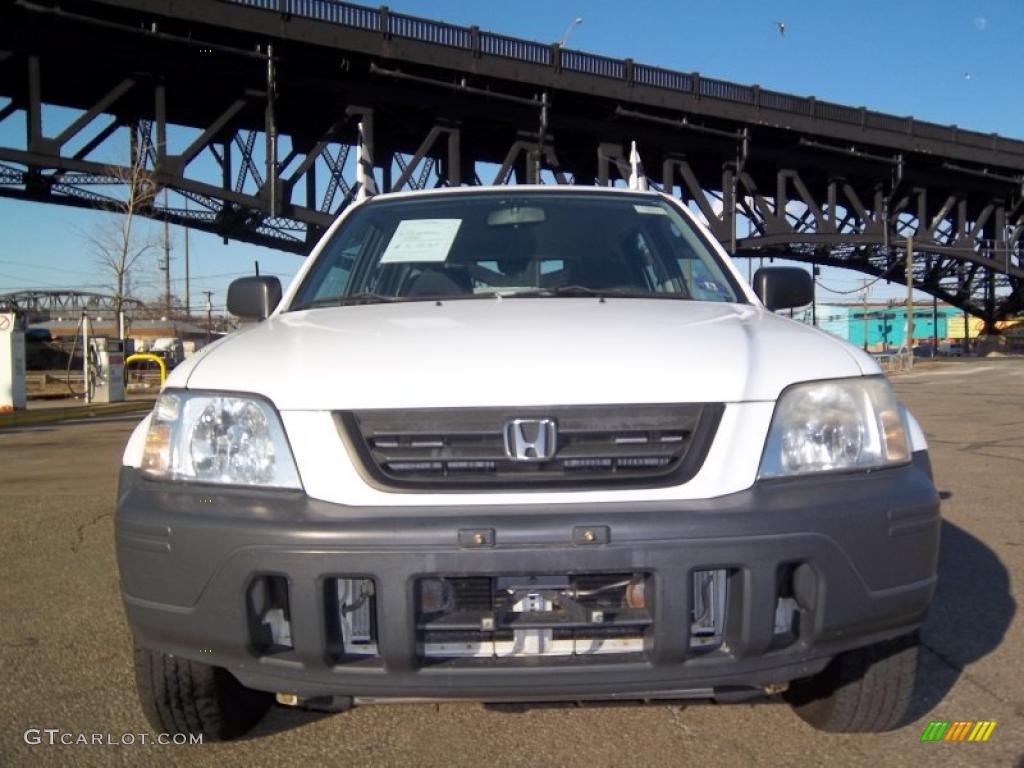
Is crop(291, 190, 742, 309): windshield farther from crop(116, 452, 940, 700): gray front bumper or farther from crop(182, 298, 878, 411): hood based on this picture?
crop(116, 452, 940, 700): gray front bumper

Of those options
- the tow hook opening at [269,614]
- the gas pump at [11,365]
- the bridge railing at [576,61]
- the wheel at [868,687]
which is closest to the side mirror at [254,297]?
the tow hook opening at [269,614]

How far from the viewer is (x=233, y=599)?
209 cm

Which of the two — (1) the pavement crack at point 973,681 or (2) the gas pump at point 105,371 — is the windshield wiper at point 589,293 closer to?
(1) the pavement crack at point 973,681

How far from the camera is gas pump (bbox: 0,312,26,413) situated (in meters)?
15.7

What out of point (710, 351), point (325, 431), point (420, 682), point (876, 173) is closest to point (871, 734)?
point (710, 351)

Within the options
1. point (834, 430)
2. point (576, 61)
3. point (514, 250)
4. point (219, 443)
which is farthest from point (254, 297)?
point (576, 61)

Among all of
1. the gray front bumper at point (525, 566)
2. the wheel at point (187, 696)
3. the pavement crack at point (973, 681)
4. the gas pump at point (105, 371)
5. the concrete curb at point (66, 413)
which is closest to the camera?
the gray front bumper at point (525, 566)

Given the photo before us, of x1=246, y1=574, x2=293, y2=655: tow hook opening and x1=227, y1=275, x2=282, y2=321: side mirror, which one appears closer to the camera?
x1=246, y1=574, x2=293, y2=655: tow hook opening

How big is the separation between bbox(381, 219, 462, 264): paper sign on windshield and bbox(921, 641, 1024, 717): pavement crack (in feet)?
8.27

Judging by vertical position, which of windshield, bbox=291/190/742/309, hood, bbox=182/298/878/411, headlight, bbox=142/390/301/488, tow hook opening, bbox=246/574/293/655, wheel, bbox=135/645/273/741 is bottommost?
wheel, bbox=135/645/273/741

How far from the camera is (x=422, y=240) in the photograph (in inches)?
147

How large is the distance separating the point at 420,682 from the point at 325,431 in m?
0.67

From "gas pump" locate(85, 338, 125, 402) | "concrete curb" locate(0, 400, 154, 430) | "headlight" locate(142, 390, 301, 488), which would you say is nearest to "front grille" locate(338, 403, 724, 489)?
"headlight" locate(142, 390, 301, 488)

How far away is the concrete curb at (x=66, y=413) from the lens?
14.0m
